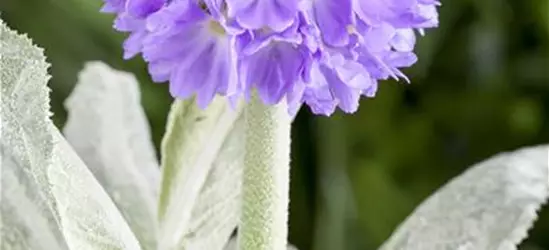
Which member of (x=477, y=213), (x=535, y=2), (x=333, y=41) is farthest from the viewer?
(x=535, y=2)

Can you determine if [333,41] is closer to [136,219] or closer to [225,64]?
[225,64]

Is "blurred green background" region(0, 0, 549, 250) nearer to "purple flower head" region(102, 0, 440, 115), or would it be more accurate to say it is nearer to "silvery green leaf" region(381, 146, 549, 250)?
"silvery green leaf" region(381, 146, 549, 250)

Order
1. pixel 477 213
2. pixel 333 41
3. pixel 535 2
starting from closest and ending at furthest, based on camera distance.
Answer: pixel 333 41 < pixel 477 213 < pixel 535 2

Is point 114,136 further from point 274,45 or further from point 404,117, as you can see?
point 404,117

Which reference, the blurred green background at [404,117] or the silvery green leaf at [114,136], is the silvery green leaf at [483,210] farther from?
the blurred green background at [404,117]

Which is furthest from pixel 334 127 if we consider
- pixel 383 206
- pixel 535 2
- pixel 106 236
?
pixel 106 236
